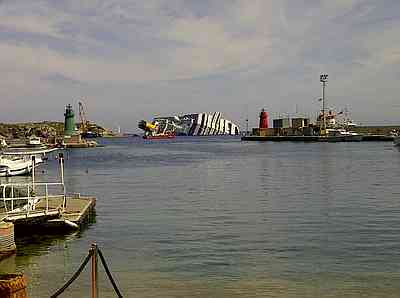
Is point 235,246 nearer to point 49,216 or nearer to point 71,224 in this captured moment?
point 71,224

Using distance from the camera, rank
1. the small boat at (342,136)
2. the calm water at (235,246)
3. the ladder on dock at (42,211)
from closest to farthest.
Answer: the calm water at (235,246) < the ladder on dock at (42,211) < the small boat at (342,136)

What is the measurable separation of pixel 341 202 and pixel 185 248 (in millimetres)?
16273

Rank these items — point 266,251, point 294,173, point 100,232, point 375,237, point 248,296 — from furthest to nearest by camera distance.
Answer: point 294,173 → point 100,232 → point 375,237 → point 266,251 → point 248,296

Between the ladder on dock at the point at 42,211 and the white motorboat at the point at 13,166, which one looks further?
the white motorboat at the point at 13,166

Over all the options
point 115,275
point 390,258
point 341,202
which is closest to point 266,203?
point 341,202

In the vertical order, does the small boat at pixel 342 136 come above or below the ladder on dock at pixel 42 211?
above

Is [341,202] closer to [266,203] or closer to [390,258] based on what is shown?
[266,203]

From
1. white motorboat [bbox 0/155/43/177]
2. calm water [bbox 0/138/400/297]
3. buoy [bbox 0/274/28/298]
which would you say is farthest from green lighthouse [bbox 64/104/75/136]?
buoy [bbox 0/274/28/298]

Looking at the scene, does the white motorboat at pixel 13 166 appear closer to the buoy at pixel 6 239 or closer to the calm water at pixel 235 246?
the calm water at pixel 235 246

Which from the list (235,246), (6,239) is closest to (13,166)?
(6,239)

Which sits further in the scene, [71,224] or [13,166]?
[13,166]

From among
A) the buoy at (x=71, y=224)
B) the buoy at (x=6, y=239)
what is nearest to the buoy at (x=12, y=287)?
the buoy at (x=6, y=239)

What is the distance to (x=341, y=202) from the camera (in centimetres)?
3403

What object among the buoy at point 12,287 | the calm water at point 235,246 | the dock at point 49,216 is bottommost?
the calm water at point 235,246
